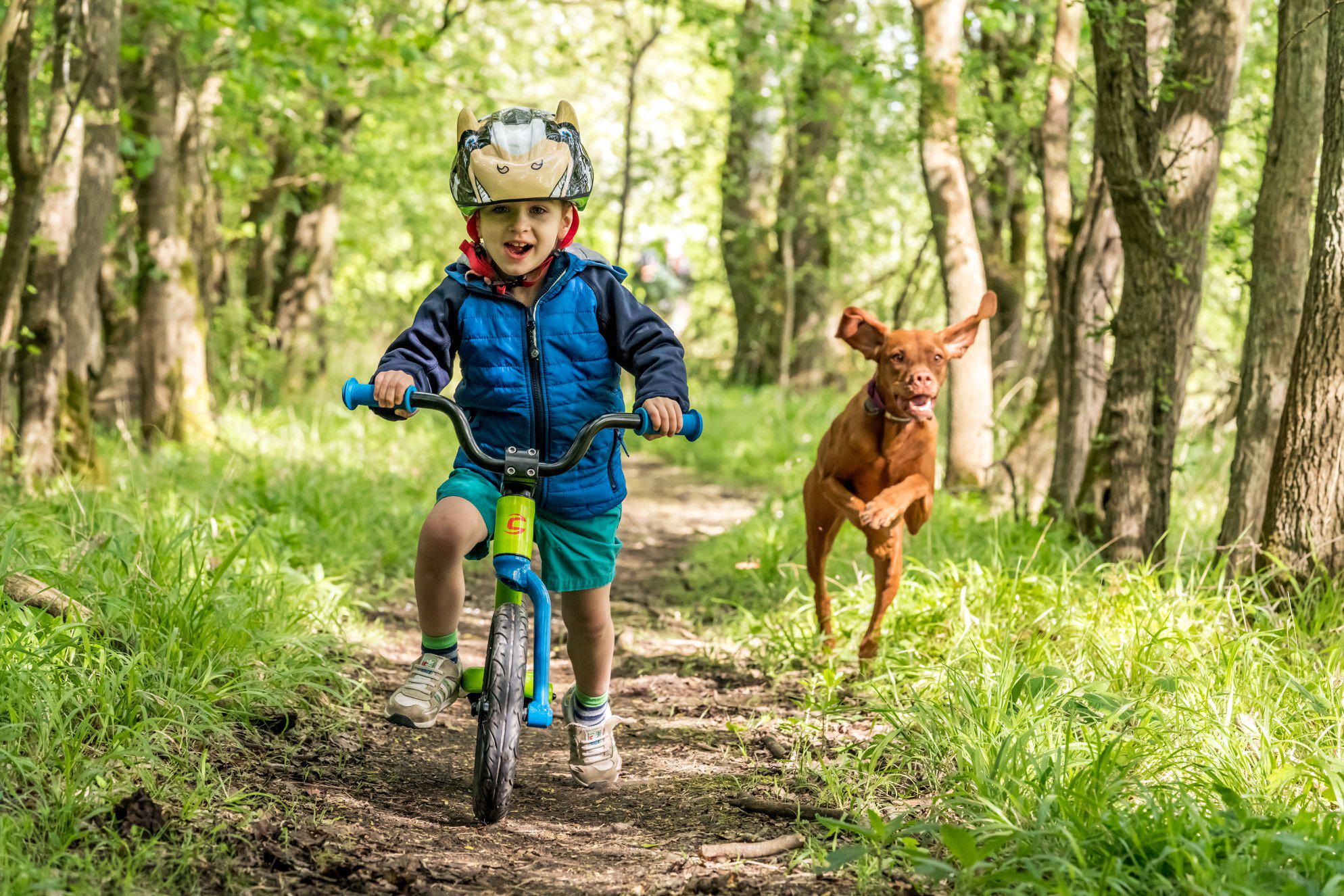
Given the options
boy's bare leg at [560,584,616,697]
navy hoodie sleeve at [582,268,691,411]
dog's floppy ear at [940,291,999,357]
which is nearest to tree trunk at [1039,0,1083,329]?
dog's floppy ear at [940,291,999,357]

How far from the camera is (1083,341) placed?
6285 mm

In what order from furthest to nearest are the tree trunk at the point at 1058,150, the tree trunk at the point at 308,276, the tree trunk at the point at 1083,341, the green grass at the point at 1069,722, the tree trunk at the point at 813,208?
the tree trunk at the point at 308,276 → the tree trunk at the point at 813,208 → the tree trunk at the point at 1058,150 → the tree trunk at the point at 1083,341 → the green grass at the point at 1069,722

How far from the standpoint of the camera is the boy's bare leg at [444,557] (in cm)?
324

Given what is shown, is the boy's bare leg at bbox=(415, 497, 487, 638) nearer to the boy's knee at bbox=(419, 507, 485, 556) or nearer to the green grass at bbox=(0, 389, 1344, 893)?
the boy's knee at bbox=(419, 507, 485, 556)

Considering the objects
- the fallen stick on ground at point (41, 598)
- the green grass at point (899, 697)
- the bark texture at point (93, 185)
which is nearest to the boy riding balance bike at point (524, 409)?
the green grass at point (899, 697)

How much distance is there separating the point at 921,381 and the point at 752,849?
1866mm

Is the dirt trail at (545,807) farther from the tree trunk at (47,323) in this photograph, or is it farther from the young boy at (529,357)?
the tree trunk at (47,323)

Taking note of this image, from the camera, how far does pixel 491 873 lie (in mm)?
2928

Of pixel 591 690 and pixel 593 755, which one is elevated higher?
pixel 591 690

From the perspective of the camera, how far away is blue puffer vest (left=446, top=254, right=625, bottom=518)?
11.2 feet

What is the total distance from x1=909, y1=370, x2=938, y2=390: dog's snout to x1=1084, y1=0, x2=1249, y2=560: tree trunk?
1.54m

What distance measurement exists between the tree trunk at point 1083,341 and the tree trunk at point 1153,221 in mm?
654

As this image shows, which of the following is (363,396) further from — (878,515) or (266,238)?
(266,238)

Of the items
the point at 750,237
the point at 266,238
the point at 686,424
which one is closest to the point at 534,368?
the point at 686,424
